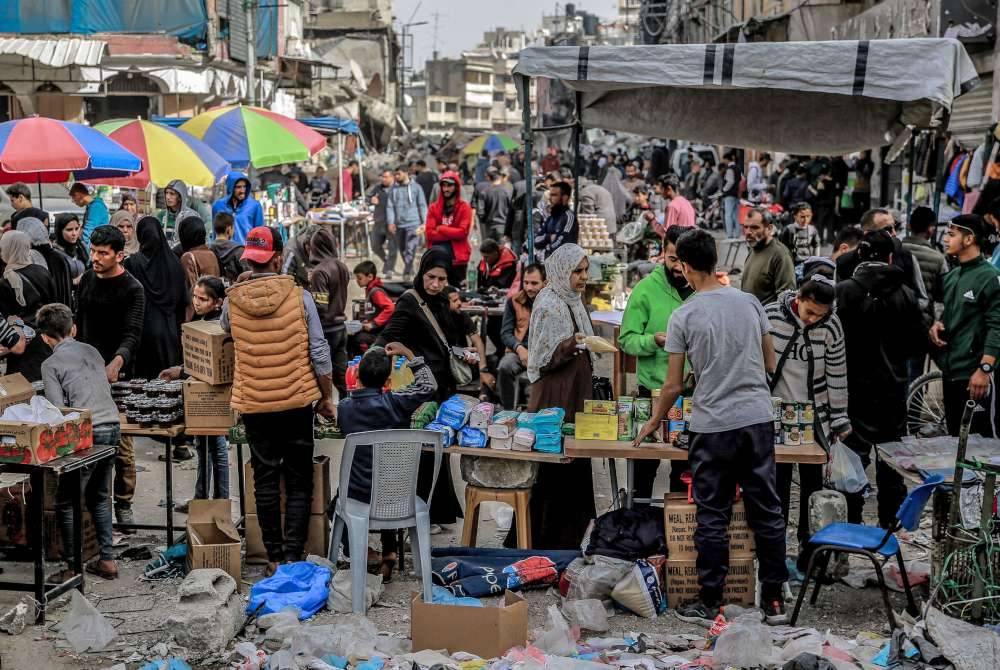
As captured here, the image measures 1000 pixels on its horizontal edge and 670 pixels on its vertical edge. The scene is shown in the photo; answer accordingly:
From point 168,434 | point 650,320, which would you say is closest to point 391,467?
point 168,434

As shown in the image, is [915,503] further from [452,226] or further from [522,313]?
[452,226]

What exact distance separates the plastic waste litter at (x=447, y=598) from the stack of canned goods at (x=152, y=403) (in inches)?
73.6

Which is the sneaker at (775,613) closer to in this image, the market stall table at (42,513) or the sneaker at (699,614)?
the sneaker at (699,614)

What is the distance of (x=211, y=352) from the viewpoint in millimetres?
6918

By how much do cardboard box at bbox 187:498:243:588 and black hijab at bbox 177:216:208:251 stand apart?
373 cm

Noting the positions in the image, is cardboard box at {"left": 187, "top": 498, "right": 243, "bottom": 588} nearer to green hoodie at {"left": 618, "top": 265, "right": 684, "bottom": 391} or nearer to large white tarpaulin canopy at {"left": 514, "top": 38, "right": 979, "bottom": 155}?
green hoodie at {"left": 618, "top": 265, "right": 684, "bottom": 391}

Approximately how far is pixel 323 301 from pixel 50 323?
3.50 metres

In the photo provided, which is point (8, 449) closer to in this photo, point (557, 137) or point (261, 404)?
point (261, 404)

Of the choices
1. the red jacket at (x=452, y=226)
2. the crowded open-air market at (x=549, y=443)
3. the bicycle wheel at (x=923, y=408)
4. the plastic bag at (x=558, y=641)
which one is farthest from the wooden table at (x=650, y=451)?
the red jacket at (x=452, y=226)

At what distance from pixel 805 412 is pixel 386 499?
2.24 m

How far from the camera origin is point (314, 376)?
6.78 m

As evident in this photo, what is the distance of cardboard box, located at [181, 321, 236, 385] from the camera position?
→ 690cm

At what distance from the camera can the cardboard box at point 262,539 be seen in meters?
7.03

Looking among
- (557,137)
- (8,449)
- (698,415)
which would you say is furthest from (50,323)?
(557,137)
